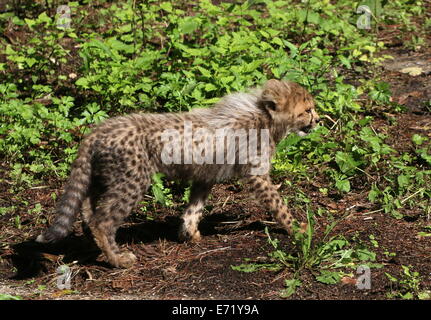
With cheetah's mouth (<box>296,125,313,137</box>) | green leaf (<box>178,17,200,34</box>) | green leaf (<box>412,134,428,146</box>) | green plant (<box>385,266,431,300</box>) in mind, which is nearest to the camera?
green plant (<box>385,266,431,300</box>)

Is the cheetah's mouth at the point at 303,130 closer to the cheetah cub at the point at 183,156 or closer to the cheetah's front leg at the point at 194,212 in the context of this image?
the cheetah cub at the point at 183,156

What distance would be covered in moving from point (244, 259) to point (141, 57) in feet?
13.0

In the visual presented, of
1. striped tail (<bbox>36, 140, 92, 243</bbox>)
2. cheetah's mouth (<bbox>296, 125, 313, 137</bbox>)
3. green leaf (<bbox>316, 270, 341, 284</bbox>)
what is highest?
cheetah's mouth (<bbox>296, 125, 313, 137</bbox>)

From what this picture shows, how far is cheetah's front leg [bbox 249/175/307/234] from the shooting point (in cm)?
712

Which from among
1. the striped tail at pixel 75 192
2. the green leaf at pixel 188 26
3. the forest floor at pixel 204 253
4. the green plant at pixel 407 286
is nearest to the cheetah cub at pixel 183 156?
the striped tail at pixel 75 192

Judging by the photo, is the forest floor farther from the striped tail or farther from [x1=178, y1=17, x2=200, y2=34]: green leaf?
[x1=178, y1=17, x2=200, y2=34]: green leaf

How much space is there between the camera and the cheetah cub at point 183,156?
6.63m

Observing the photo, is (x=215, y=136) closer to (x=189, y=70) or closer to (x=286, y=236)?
(x=286, y=236)

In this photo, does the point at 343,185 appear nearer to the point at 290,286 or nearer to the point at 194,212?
the point at 194,212

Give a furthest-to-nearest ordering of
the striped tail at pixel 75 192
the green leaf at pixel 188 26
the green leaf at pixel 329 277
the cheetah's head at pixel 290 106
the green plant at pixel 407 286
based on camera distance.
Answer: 1. the green leaf at pixel 188 26
2. the cheetah's head at pixel 290 106
3. the striped tail at pixel 75 192
4. the green leaf at pixel 329 277
5. the green plant at pixel 407 286

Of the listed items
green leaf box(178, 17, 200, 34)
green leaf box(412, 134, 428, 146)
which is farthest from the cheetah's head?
green leaf box(178, 17, 200, 34)

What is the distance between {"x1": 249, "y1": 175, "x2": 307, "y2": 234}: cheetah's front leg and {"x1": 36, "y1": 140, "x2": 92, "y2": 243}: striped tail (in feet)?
5.36

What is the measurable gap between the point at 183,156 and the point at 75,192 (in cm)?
108

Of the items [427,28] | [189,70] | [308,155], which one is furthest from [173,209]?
[427,28]
